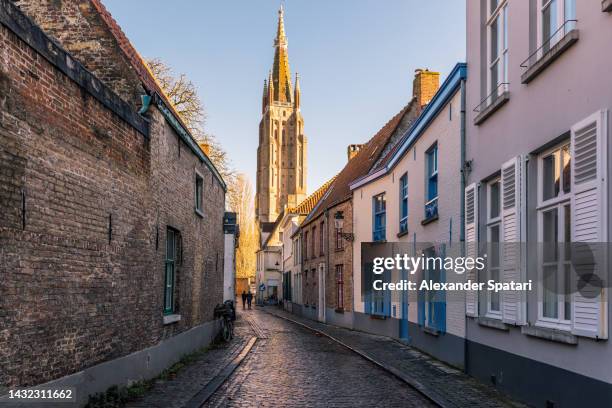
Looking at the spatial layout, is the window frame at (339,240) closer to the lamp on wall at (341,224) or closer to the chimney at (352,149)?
the lamp on wall at (341,224)

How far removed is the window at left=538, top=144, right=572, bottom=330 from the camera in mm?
7461

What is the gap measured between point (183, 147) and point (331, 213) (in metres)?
15.1

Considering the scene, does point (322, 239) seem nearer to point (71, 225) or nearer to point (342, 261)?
point (342, 261)

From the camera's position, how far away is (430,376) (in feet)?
37.2

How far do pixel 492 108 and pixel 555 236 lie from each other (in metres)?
2.74

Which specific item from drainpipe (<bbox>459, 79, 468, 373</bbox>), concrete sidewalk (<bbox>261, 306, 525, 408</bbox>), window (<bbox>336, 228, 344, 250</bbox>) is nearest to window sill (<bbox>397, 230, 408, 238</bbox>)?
concrete sidewalk (<bbox>261, 306, 525, 408</bbox>)

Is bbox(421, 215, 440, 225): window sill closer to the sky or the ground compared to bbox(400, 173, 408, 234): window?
closer to the ground

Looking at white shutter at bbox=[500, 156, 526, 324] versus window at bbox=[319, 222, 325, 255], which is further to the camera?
window at bbox=[319, 222, 325, 255]

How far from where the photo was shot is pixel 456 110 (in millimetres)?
12305

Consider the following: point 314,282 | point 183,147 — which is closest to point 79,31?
point 183,147

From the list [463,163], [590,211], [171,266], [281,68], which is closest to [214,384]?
[171,266]

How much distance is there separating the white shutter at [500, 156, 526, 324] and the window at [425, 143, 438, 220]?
4825mm

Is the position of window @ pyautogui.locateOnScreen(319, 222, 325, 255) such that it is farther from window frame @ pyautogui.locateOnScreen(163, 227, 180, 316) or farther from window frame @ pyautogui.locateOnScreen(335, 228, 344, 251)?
window frame @ pyautogui.locateOnScreen(163, 227, 180, 316)

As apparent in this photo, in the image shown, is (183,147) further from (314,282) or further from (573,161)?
(314,282)
